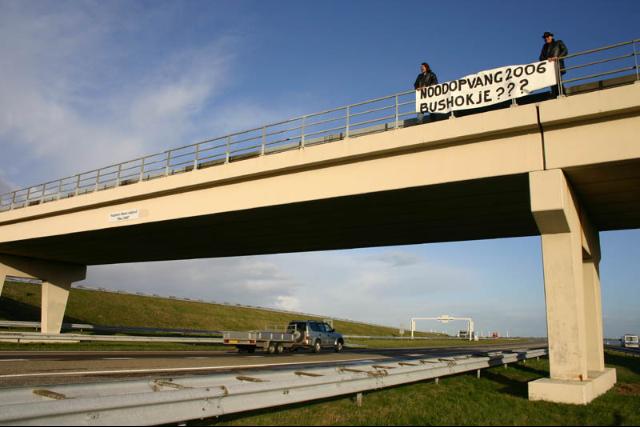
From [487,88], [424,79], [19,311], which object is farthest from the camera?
[19,311]

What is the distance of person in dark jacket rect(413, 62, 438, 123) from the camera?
1666cm

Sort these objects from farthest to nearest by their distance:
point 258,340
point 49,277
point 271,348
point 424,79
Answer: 1. point 49,277
2. point 271,348
3. point 258,340
4. point 424,79

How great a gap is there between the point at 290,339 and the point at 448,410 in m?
19.0

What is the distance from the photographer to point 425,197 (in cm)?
1717

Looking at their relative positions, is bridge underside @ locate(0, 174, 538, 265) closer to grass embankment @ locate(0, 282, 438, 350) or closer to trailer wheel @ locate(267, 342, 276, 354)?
trailer wheel @ locate(267, 342, 276, 354)

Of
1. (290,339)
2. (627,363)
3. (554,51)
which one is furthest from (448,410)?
(627,363)

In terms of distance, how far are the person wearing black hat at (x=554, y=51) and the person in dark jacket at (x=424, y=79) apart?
3297 mm

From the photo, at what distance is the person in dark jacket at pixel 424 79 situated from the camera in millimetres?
16656

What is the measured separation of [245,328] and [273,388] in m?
55.2

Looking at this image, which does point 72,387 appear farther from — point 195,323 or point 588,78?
point 195,323

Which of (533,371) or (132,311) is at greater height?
(132,311)

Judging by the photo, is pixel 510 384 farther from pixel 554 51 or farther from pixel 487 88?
pixel 554 51

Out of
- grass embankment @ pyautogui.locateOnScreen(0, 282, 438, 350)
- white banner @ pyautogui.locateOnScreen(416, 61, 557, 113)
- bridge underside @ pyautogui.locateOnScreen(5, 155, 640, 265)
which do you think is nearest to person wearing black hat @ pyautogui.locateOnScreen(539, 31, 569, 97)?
white banner @ pyautogui.locateOnScreen(416, 61, 557, 113)

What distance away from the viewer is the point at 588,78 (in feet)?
45.0
